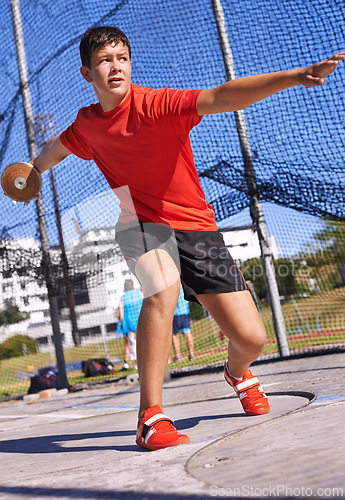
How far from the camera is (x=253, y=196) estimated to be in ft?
18.8

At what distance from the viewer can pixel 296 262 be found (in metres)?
7.07

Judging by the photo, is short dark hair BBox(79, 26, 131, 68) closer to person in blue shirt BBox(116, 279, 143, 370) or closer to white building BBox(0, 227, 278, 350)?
white building BBox(0, 227, 278, 350)

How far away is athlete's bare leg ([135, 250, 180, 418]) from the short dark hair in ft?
3.10

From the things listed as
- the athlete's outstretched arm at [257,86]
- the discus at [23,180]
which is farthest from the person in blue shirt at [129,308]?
the athlete's outstretched arm at [257,86]

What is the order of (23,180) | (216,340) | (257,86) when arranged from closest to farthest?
(257,86)
(23,180)
(216,340)

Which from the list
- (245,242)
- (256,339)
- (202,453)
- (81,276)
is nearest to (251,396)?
(256,339)

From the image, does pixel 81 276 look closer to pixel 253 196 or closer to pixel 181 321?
pixel 181 321

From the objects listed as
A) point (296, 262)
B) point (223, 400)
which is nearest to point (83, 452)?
point (223, 400)

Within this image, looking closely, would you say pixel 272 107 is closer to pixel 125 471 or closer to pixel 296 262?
pixel 296 262

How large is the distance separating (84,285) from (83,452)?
4401 millimetres

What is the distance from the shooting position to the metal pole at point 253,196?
5695 millimetres

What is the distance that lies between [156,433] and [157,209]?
93 centimetres

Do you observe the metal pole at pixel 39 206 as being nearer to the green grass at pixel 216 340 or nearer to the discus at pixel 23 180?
the green grass at pixel 216 340

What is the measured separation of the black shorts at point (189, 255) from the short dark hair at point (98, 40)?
2.54 ft
